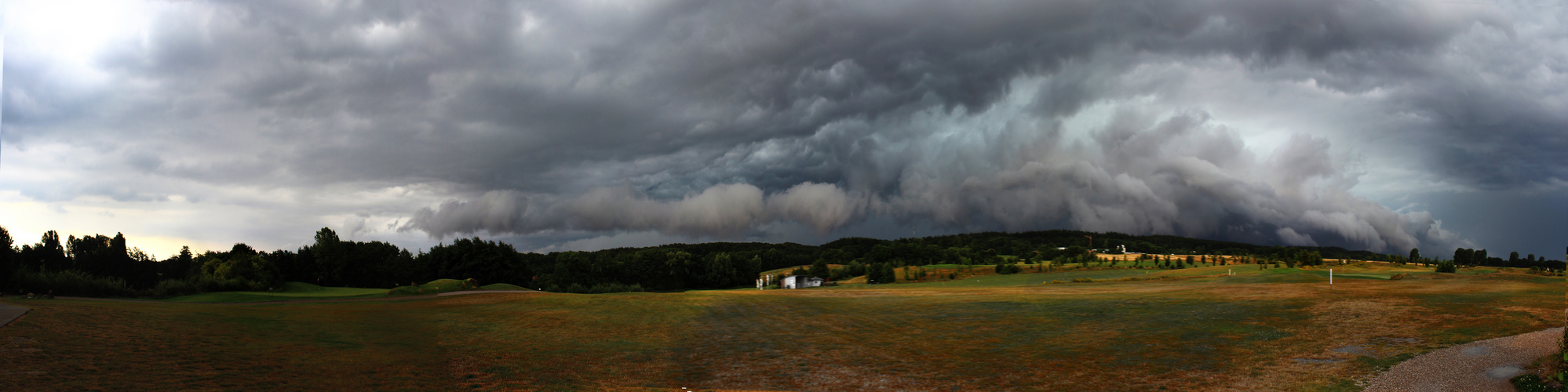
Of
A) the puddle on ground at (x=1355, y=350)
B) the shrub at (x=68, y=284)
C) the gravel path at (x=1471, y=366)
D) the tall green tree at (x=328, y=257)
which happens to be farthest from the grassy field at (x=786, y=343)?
the tall green tree at (x=328, y=257)

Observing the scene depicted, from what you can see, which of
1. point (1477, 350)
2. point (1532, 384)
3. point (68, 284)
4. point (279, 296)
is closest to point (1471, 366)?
Answer: point (1477, 350)

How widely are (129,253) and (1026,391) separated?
9169 centimetres

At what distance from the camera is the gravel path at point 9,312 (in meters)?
13.6

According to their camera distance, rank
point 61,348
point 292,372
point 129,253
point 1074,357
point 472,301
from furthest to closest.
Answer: point 129,253 < point 472,301 < point 1074,357 < point 292,372 < point 61,348

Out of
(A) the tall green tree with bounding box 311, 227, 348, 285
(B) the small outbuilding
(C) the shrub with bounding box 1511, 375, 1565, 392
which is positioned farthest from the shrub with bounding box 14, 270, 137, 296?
(B) the small outbuilding

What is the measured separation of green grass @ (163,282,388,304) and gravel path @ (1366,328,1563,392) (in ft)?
153

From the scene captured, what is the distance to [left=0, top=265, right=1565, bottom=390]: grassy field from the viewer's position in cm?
1302

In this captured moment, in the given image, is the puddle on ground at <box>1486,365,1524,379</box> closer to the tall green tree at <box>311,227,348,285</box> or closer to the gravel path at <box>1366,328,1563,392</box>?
the gravel path at <box>1366,328,1563,392</box>

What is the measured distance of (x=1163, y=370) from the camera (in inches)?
592

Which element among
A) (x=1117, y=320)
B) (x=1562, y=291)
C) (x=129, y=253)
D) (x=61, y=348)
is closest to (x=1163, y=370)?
(x=1117, y=320)

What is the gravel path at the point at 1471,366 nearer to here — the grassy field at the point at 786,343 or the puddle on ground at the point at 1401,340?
the grassy field at the point at 786,343

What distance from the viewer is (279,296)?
39406mm

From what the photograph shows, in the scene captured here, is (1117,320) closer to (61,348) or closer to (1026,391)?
(1026,391)

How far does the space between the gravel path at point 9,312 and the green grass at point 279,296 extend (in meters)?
15.6
